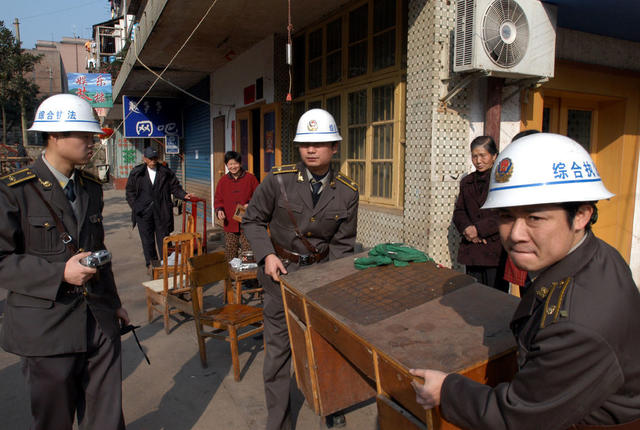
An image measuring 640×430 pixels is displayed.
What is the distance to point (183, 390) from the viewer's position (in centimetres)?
365

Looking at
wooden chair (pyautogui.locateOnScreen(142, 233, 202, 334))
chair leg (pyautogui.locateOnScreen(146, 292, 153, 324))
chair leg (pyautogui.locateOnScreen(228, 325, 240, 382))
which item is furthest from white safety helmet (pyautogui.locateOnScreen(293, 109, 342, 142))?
chair leg (pyautogui.locateOnScreen(146, 292, 153, 324))

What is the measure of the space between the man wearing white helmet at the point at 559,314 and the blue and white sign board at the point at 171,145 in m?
12.9

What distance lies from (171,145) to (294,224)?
11.3 meters

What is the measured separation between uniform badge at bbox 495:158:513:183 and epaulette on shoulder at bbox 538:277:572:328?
33cm

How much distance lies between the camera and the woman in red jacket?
251 inches

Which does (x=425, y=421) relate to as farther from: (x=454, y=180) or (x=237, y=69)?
(x=237, y=69)

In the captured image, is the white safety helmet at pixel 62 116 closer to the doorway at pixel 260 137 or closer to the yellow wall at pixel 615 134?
the yellow wall at pixel 615 134

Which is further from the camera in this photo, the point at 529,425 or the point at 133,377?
the point at 133,377

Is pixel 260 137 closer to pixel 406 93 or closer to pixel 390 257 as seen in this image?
pixel 406 93

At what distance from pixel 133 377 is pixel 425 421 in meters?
3.10

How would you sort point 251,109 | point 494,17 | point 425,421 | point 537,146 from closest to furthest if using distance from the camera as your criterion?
point 537,146 → point 425,421 → point 494,17 → point 251,109

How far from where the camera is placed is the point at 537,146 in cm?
129

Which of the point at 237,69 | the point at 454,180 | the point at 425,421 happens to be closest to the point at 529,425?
the point at 425,421

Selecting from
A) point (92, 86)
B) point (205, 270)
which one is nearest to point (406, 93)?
point (205, 270)
